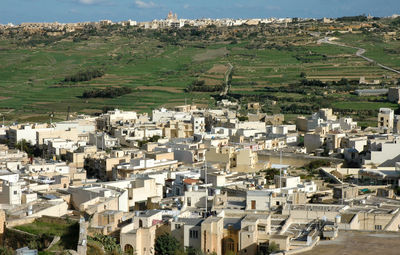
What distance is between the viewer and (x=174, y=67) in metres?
71.1

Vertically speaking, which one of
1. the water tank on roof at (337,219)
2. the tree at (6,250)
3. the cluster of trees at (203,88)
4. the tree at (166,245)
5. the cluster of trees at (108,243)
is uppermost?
the cluster of trees at (203,88)

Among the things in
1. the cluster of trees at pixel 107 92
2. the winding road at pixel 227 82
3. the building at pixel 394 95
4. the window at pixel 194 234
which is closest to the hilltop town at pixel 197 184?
the window at pixel 194 234

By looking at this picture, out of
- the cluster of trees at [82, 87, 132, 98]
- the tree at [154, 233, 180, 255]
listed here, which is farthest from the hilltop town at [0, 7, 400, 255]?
the cluster of trees at [82, 87, 132, 98]

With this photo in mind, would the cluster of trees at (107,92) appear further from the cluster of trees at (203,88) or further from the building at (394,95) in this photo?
the building at (394,95)

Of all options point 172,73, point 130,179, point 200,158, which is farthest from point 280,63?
point 130,179

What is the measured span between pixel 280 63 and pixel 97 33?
37.7 meters

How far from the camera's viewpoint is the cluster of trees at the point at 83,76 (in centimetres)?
6569

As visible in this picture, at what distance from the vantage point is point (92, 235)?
1474 cm

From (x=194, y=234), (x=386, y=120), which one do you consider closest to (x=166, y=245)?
(x=194, y=234)

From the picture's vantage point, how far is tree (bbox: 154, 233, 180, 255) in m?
14.8

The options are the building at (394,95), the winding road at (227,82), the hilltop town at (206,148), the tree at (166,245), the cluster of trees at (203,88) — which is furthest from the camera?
the cluster of trees at (203,88)

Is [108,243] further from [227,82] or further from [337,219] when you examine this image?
[227,82]

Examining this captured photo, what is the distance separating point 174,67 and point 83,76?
9433 mm

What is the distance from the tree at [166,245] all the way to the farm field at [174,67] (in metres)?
30.6
